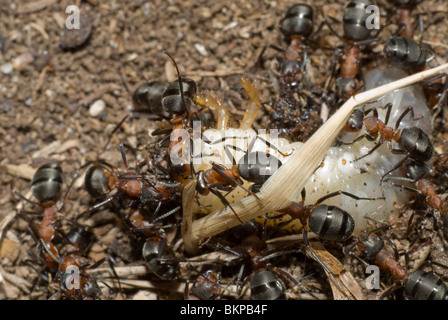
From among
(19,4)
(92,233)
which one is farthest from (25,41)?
(92,233)

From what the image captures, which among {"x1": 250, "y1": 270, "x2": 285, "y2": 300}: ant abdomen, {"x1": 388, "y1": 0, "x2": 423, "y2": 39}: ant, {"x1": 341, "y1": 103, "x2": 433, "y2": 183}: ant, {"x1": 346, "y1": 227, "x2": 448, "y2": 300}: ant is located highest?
{"x1": 388, "y1": 0, "x2": 423, "y2": 39}: ant

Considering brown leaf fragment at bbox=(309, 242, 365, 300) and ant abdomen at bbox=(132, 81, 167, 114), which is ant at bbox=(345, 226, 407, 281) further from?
ant abdomen at bbox=(132, 81, 167, 114)

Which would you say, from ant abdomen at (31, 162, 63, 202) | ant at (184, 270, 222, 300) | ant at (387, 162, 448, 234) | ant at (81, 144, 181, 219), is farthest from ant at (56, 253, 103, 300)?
ant at (387, 162, 448, 234)

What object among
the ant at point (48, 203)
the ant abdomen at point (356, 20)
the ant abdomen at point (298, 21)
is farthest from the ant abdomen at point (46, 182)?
the ant abdomen at point (356, 20)

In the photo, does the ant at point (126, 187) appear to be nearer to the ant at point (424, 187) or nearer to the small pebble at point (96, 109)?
the small pebble at point (96, 109)

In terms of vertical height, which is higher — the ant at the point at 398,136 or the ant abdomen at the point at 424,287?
the ant at the point at 398,136
